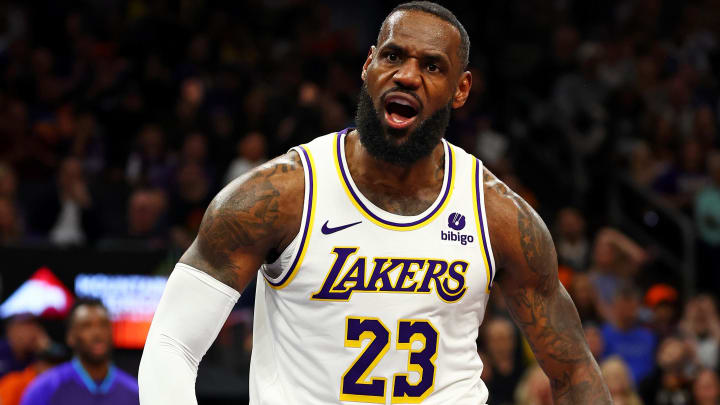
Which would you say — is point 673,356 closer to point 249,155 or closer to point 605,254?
point 605,254

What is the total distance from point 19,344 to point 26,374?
340 mm

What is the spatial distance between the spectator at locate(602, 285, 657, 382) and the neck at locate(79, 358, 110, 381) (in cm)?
401

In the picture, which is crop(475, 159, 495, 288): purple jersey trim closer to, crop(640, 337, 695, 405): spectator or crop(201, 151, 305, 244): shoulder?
crop(201, 151, 305, 244): shoulder

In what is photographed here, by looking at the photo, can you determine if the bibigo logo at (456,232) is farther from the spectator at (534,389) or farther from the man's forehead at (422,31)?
the spectator at (534,389)

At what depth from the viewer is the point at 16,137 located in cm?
937

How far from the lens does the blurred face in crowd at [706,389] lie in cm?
767

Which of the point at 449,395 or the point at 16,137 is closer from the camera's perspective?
the point at 449,395

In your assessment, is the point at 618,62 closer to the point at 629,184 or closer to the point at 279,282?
the point at 629,184

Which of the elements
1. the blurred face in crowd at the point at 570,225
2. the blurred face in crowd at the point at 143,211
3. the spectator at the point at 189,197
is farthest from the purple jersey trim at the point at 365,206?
the blurred face in crowd at the point at 570,225

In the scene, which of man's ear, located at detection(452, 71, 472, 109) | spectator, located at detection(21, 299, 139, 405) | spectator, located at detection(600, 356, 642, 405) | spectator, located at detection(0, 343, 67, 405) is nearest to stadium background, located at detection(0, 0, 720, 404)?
spectator, located at detection(0, 343, 67, 405)

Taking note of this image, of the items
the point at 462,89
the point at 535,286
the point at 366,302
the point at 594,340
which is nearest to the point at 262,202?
the point at 366,302

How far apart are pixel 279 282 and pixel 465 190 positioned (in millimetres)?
649

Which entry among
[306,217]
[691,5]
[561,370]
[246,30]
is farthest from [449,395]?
[691,5]

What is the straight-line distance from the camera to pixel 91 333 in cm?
639
